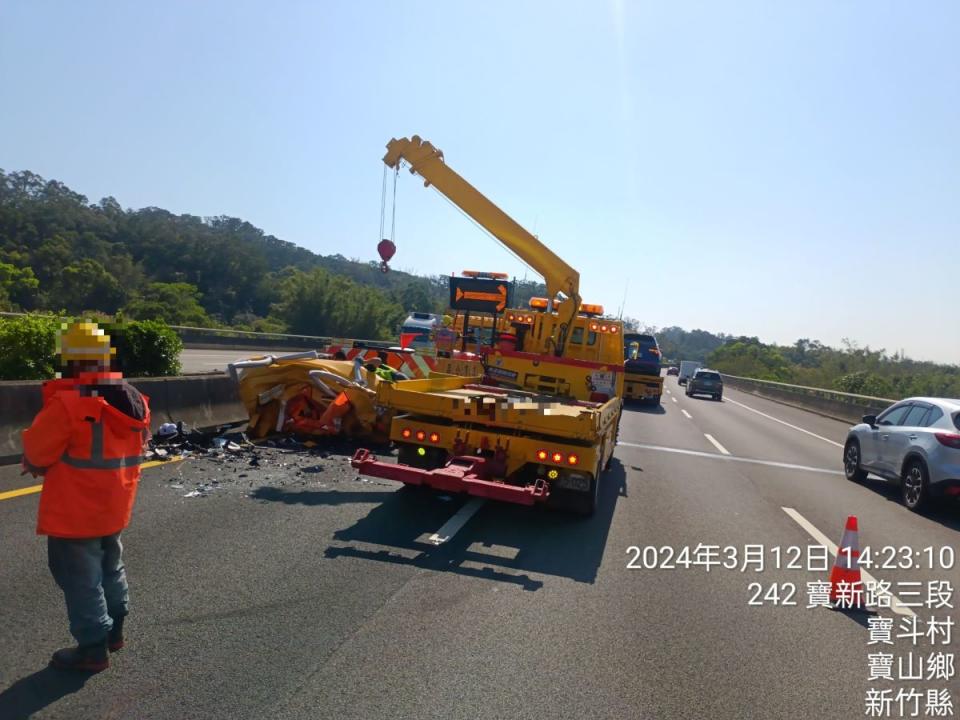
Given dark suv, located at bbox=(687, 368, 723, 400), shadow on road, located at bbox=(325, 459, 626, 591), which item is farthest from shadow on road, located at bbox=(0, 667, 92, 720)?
dark suv, located at bbox=(687, 368, 723, 400)

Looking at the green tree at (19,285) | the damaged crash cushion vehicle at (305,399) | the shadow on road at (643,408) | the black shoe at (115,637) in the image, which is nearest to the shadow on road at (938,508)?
the damaged crash cushion vehicle at (305,399)

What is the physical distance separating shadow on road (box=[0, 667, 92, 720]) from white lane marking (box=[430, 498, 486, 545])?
327cm

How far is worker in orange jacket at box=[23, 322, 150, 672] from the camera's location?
3605mm

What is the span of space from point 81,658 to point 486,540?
12.0ft

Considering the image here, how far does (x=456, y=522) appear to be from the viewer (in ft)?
23.7

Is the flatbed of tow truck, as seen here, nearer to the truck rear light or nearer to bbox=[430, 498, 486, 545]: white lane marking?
bbox=[430, 498, 486, 545]: white lane marking

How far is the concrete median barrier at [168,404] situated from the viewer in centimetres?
811

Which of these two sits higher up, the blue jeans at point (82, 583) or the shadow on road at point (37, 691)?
the blue jeans at point (82, 583)

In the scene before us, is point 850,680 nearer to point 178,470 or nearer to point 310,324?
point 178,470

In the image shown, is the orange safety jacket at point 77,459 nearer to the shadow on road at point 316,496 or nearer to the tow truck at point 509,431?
the tow truck at point 509,431

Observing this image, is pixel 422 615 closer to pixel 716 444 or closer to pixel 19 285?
pixel 716 444

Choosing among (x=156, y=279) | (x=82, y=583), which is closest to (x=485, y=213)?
(x=82, y=583)

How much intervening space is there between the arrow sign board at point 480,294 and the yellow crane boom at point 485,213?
3.76 metres

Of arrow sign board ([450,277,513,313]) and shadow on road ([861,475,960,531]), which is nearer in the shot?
shadow on road ([861,475,960,531])
